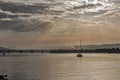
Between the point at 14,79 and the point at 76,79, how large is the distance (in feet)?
64.4

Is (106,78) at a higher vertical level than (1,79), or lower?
lower

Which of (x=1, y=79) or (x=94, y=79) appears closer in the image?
(x=1, y=79)

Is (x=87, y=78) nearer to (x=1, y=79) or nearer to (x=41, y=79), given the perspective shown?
(x=41, y=79)

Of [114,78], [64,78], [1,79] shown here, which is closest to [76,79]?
[64,78]

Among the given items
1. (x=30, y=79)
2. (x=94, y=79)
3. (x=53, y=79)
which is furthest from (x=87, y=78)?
(x=30, y=79)

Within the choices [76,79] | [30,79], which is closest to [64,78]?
[76,79]

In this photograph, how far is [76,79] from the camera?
114 metres

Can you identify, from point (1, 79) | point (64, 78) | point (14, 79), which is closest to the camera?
point (1, 79)

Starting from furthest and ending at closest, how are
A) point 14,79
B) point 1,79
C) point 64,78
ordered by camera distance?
point 64,78, point 14,79, point 1,79

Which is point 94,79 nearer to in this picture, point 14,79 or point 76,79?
point 76,79

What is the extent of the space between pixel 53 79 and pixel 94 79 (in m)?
12.9

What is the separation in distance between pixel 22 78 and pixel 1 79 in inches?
729

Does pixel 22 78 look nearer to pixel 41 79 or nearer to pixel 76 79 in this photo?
pixel 41 79

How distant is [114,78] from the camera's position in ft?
383
